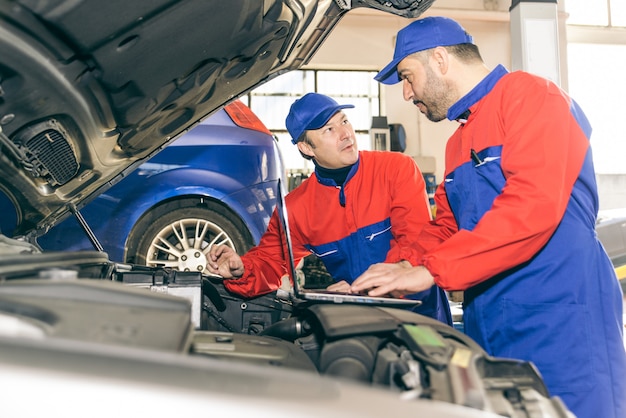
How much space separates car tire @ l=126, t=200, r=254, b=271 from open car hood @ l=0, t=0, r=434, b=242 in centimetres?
150

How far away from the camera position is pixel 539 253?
1.66 m

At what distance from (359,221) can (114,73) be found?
4.39 ft

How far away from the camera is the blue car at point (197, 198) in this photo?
3.73 m

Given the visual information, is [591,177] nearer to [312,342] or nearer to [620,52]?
[312,342]

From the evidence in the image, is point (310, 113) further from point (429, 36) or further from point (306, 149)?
point (429, 36)

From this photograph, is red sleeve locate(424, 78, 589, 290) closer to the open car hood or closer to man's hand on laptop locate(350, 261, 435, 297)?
man's hand on laptop locate(350, 261, 435, 297)

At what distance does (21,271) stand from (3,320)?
0.99 feet

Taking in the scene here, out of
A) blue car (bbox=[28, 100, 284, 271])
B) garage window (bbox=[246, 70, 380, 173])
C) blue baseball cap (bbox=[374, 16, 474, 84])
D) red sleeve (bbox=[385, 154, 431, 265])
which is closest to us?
blue baseball cap (bbox=[374, 16, 474, 84])

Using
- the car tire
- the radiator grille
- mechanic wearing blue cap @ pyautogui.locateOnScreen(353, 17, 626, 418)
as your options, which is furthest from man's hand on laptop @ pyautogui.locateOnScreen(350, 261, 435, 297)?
the car tire

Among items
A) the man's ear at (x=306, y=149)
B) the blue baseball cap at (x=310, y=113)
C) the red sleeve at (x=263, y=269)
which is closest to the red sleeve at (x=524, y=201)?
the red sleeve at (x=263, y=269)

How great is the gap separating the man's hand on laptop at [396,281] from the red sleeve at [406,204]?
72 centimetres

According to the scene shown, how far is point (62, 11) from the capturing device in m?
1.31

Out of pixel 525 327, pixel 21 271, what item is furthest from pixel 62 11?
pixel 525 327

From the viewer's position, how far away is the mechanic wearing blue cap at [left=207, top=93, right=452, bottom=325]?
8.48 feet
